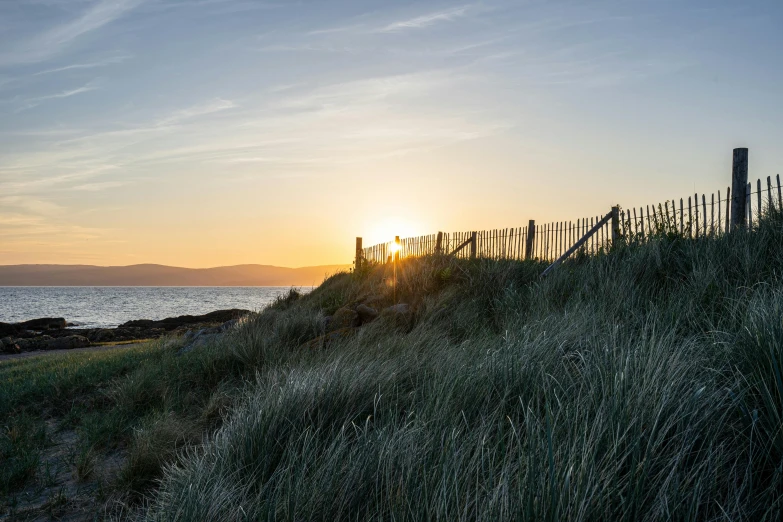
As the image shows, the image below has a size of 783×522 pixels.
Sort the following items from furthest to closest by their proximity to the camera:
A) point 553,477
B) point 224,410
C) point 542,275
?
point 542,275 → point 224,410 → point 553,477

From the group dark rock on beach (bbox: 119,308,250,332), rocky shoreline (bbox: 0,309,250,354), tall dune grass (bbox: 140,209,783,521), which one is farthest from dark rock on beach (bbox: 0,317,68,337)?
tall dune grass (bbox: 140,209,783,521)

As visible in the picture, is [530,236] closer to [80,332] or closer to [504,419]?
[504,419]

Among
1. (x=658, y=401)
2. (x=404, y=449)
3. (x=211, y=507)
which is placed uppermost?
(x=658, y=401)

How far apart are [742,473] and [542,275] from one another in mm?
6839

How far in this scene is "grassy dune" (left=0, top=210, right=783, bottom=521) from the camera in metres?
2.15

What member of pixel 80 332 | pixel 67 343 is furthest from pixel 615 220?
pixel 80 332

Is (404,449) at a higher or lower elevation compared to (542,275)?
lower

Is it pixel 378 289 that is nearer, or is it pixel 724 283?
pixel 724 283

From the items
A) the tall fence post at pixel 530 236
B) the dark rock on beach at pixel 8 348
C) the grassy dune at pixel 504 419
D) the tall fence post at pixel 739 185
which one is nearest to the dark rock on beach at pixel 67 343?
the dark rock on beach at pixel 8 348

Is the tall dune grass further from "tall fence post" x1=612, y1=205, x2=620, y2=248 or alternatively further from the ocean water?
the ocean water

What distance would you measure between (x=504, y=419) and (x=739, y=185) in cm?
785

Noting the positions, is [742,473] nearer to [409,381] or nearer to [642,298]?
[409,381]

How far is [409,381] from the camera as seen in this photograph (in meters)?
4.34

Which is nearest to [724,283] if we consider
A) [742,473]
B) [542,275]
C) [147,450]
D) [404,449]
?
[542,275]
